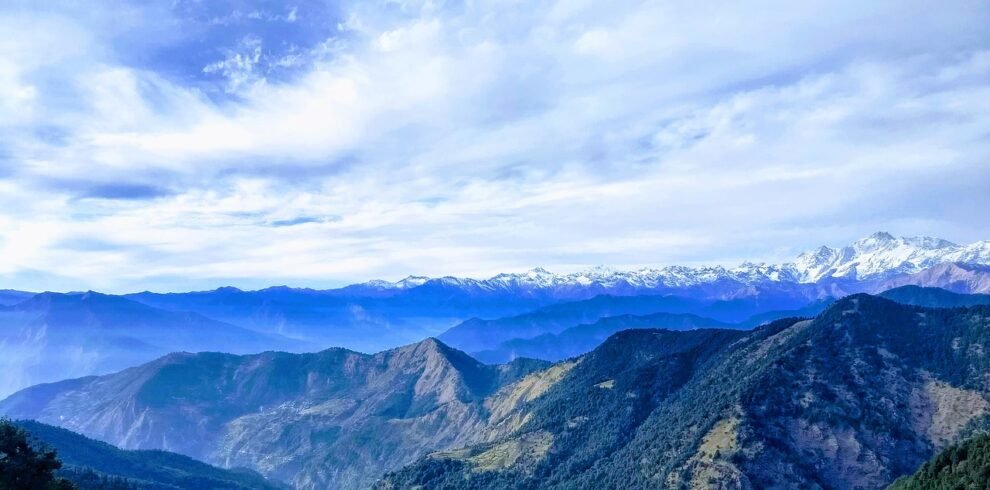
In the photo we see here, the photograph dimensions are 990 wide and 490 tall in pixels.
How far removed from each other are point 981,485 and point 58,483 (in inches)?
6151

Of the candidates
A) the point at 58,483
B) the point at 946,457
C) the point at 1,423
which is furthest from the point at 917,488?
the point at 1,423

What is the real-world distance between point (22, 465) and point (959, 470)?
165675mm

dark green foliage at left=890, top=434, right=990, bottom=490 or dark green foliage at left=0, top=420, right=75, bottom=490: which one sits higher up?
dark green foliage at left=0, top=420, right=75, bottom=490

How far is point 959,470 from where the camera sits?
13788 cm

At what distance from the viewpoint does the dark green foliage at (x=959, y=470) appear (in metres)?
130

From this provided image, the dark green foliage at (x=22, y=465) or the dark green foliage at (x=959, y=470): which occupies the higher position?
the dark green foliage at (x=22, y=465)

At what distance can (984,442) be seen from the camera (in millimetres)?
138375

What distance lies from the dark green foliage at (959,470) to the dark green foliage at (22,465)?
15615 cm

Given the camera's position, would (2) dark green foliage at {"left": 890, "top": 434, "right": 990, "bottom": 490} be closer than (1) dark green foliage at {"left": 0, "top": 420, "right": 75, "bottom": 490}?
No

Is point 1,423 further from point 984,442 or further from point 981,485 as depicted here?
point 984,442

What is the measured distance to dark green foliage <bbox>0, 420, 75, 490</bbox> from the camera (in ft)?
372

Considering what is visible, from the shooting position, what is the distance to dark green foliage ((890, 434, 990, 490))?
5118 inches

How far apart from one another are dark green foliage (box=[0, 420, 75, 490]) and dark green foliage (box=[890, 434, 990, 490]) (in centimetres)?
15615

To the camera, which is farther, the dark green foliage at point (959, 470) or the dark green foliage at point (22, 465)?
the dark green foliage at point (959, 470)
